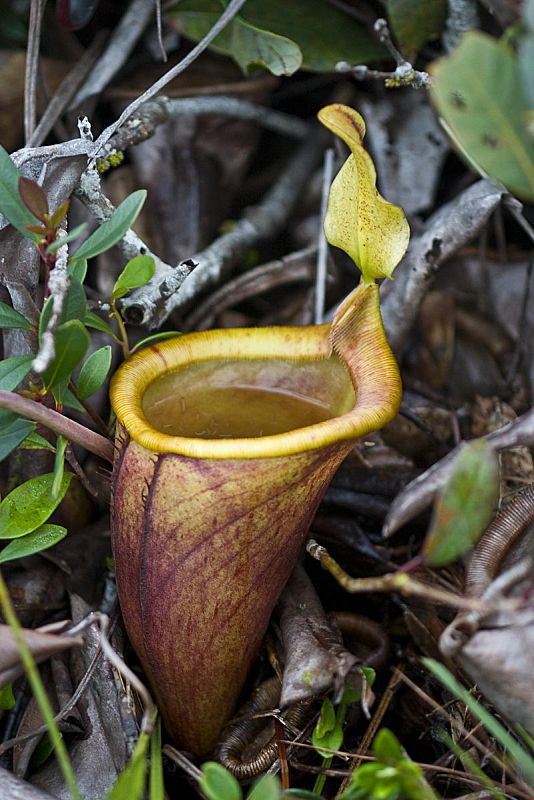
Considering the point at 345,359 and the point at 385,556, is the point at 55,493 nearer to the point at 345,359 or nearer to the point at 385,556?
the point at 345,359

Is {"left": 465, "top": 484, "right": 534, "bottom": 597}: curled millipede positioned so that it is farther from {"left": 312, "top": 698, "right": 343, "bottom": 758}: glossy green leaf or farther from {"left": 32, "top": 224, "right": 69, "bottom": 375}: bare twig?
{"left": 32, "top": 224, "right": 69, "bottom": 375}: bare twig

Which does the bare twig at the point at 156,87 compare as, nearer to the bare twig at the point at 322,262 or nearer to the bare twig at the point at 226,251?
the bare twig at the point at 226,251

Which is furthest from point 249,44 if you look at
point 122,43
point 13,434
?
point 13,434

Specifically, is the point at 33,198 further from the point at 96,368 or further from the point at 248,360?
the point at 248,360

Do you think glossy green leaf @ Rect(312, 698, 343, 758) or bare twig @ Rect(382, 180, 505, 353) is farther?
bare twig @ Rect(382, 180, 505, 353)

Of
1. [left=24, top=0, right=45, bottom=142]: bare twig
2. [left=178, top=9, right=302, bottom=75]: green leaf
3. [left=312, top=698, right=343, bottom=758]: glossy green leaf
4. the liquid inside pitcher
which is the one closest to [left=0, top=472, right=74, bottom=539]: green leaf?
the liquid inside pitcher

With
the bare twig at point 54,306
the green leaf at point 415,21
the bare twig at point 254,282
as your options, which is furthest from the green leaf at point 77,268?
the green leaf at point 415,21

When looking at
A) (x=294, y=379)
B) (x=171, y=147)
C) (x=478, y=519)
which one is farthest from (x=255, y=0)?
(x=478, y=519)
